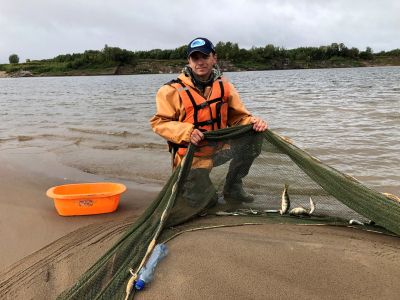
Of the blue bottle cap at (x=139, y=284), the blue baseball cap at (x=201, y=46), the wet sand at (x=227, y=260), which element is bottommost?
the wet sand at (x=227, y=260)

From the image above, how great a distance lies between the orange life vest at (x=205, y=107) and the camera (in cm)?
400

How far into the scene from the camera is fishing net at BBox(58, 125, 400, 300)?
321 cm

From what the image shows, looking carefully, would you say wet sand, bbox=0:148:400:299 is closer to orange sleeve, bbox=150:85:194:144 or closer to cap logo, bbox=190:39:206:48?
orange sleeve, bbox=150:85:194:144

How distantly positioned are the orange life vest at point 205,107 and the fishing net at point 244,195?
303 mm

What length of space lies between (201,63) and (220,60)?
113485 millimetres

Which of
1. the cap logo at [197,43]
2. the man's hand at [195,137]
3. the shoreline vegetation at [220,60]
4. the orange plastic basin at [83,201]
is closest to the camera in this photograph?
the man's hand at [195,137]

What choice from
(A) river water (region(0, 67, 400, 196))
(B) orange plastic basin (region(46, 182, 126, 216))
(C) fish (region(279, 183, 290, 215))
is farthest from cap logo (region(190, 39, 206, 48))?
(A) river water (region(0, 67, 400, 196))

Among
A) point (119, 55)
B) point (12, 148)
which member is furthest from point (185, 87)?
point (119, 55)

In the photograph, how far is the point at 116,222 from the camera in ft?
15.0

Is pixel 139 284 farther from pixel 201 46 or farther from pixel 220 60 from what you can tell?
pixel 220 60

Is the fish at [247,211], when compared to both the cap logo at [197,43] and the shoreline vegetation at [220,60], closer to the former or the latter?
the cap logo at [197,43]

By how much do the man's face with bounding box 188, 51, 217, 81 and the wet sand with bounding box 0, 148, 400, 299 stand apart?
1982 millimetres

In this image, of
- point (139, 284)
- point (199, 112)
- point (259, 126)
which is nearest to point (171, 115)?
point (199, 112)

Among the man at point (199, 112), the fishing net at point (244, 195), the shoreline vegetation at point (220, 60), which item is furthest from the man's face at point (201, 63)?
the shoreline vegetation at point (220, 60)
